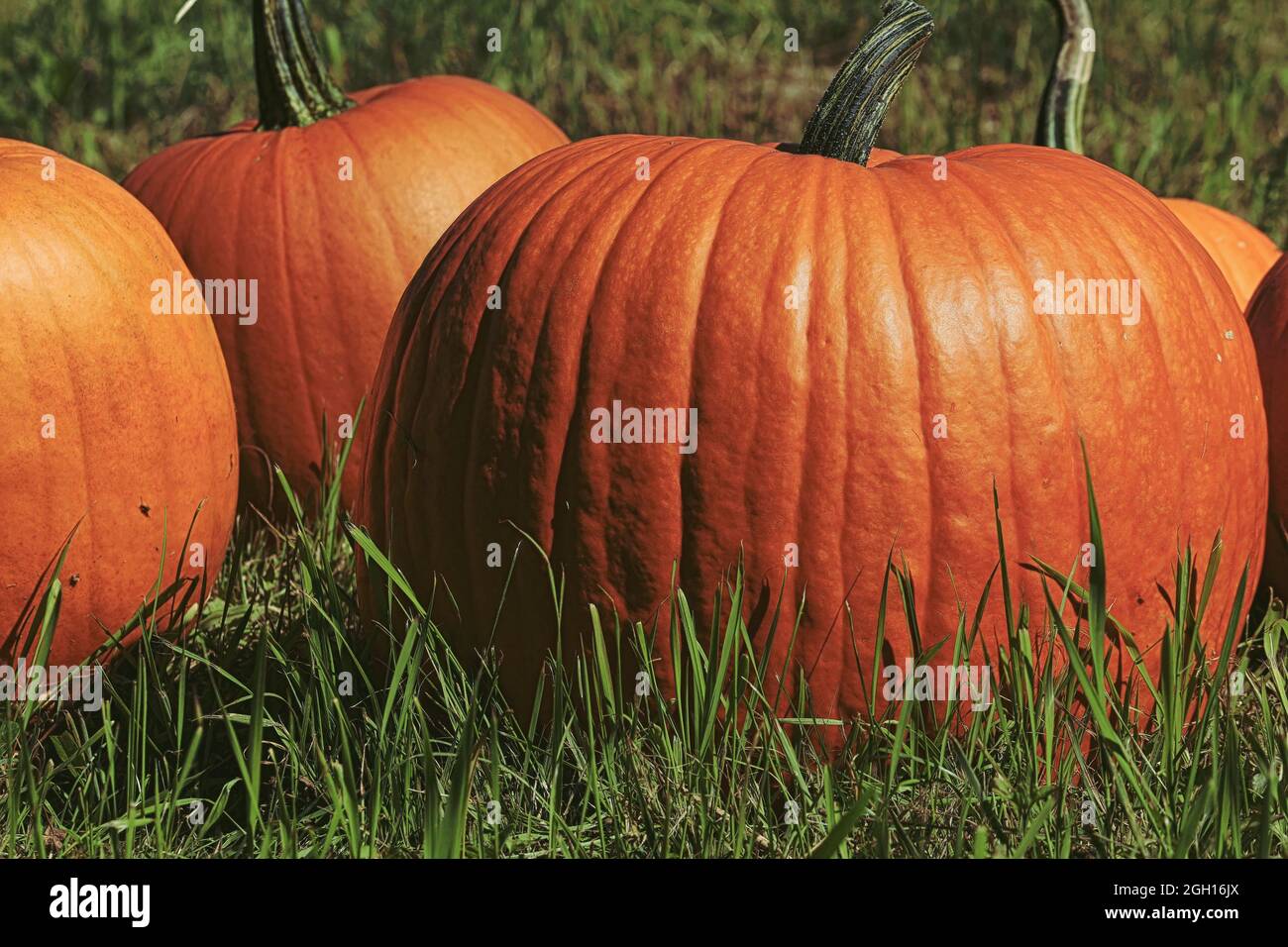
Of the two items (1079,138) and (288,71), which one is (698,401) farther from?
(288,71)

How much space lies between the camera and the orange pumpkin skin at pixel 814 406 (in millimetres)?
2180

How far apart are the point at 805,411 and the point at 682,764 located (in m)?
A: 0.57

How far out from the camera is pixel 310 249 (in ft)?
11.2

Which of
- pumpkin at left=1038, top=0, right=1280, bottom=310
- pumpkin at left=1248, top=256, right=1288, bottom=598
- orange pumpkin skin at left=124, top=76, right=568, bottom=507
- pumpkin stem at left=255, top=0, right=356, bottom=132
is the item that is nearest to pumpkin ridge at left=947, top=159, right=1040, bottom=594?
pumpkin at left=1248, top=256, right=1288, bottom=598

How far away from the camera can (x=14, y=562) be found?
101 inches

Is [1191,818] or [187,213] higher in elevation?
[187,213]

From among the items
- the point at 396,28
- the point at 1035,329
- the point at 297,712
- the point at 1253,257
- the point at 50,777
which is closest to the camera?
the point at 1035,329

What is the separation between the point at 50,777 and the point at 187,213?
163cm

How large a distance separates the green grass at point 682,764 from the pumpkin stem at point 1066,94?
1.39m

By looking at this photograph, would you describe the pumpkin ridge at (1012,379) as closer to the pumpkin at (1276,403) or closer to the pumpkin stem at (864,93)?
the pumpkin stem at (864,93)

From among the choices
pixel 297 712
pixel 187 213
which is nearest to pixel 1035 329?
pixel 297 712

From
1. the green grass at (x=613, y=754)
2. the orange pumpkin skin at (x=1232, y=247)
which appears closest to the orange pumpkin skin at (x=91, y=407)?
the green grass at (x=613, y=754)

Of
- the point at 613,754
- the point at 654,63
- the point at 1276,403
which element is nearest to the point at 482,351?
the point at 613,754

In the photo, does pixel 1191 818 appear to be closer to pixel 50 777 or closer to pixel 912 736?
pixel 912 736
